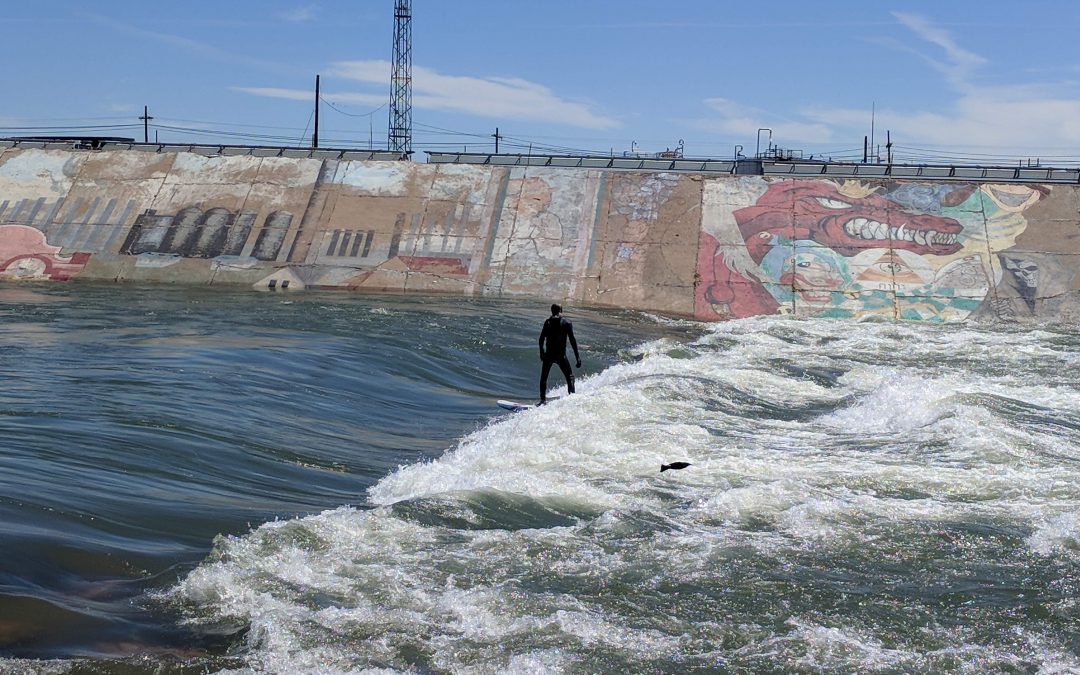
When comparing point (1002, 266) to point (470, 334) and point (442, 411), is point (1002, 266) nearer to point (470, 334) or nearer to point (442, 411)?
point (470, 334)

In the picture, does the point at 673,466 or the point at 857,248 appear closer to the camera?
the point at 673,466

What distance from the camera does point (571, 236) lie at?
117 feet

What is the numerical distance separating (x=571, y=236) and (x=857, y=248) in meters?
8.69

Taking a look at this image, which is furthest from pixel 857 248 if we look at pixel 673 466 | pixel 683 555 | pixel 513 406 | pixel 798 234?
pixel 683 555

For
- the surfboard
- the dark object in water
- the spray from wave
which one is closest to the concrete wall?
the surfboard

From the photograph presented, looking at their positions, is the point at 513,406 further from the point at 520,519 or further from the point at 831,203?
the point at 831,203

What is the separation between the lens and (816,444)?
558 inches

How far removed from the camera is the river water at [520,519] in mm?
6934

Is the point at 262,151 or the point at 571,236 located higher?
the point at 262,151

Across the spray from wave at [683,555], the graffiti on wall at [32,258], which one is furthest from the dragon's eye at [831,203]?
the graffiti on wall at [32,258]

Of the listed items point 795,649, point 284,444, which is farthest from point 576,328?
point 795,649

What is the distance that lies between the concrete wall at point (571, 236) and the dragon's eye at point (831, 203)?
0.05m

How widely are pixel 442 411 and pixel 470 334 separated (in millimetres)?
8095

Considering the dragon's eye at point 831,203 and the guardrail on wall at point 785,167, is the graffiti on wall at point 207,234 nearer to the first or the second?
the guardrail on wall at point 785,167
